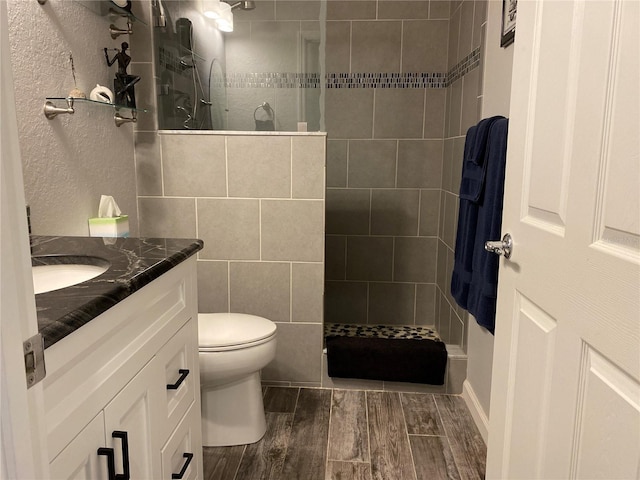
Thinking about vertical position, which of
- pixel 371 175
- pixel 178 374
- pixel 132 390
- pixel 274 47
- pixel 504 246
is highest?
pixel 274 47

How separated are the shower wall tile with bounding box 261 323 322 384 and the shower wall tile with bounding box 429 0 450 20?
1.98 metres

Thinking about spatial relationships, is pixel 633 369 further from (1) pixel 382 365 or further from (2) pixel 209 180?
(2) pixel 209 180

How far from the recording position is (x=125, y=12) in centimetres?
215

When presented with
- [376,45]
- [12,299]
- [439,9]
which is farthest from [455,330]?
[12,299]

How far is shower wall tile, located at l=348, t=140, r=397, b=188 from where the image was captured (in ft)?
10.4

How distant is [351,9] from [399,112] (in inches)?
27.5

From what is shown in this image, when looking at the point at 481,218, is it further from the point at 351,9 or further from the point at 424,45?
the point at 351,9

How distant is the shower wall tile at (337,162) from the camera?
3.19 metres

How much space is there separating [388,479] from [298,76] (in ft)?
6.04

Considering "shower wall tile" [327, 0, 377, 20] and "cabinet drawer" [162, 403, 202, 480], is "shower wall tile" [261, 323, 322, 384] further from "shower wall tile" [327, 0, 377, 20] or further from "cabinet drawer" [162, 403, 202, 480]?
"shower wall tile" [327, 0, 377, 20]

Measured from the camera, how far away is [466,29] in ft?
8.24

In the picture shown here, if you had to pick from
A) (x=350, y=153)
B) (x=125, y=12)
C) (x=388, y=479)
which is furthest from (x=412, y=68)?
(x=388, y=479)

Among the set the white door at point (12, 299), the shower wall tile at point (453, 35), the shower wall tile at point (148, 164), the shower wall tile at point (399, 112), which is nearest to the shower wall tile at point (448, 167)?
the shower wall tile at point (399, 112)

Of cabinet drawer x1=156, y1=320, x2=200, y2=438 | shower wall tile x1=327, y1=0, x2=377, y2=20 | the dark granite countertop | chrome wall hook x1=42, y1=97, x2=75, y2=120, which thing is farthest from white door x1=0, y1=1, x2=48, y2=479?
shower wall tile x1=327, y1=0, x2=377, y2=20
